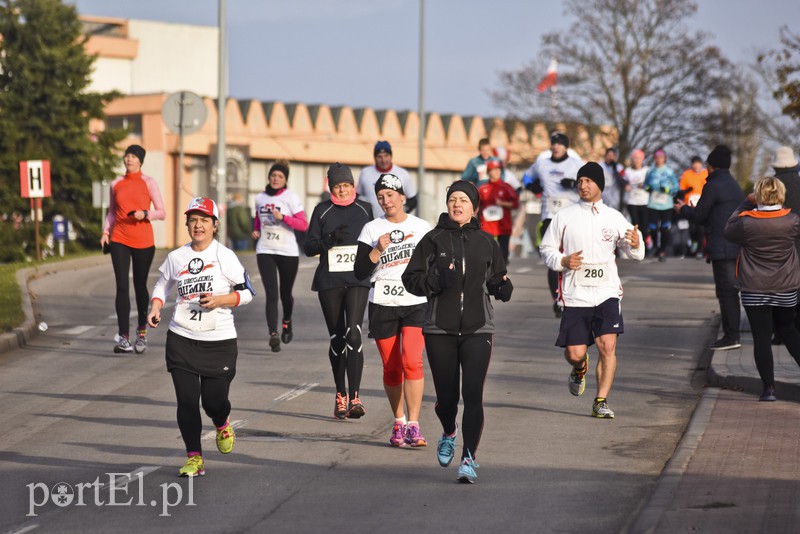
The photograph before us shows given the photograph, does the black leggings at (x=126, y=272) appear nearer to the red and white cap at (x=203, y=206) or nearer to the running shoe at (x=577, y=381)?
the running shoe at (x=577, y=381)

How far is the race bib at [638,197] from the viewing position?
2729cm

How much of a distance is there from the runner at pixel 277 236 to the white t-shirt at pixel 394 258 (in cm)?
468

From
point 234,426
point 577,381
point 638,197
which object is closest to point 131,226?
point 234,426

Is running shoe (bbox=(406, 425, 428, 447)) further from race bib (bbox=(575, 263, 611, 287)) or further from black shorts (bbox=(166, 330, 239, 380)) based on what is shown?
race bib (bbox=(575, 263, 611, 287))

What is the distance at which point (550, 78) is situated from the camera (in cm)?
5756

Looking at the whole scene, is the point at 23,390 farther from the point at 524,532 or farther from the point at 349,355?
the point at 524,532

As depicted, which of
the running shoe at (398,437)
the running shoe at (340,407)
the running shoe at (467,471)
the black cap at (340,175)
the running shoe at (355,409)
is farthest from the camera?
the black cap at (340,175)

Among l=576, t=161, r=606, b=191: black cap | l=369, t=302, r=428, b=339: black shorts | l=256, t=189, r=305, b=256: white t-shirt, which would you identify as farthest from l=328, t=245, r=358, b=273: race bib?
l=256, t=189, r=305, b=256: white t-shirt

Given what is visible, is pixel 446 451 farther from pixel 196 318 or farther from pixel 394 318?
pixel 196 318

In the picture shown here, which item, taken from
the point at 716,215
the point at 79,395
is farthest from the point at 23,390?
the point at 716,215

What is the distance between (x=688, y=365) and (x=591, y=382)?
1.47 m

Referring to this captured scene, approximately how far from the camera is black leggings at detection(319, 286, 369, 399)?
11133 mm

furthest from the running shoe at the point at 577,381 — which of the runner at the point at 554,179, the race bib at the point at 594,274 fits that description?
the runner at the point at 554,179

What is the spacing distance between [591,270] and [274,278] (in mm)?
5120
